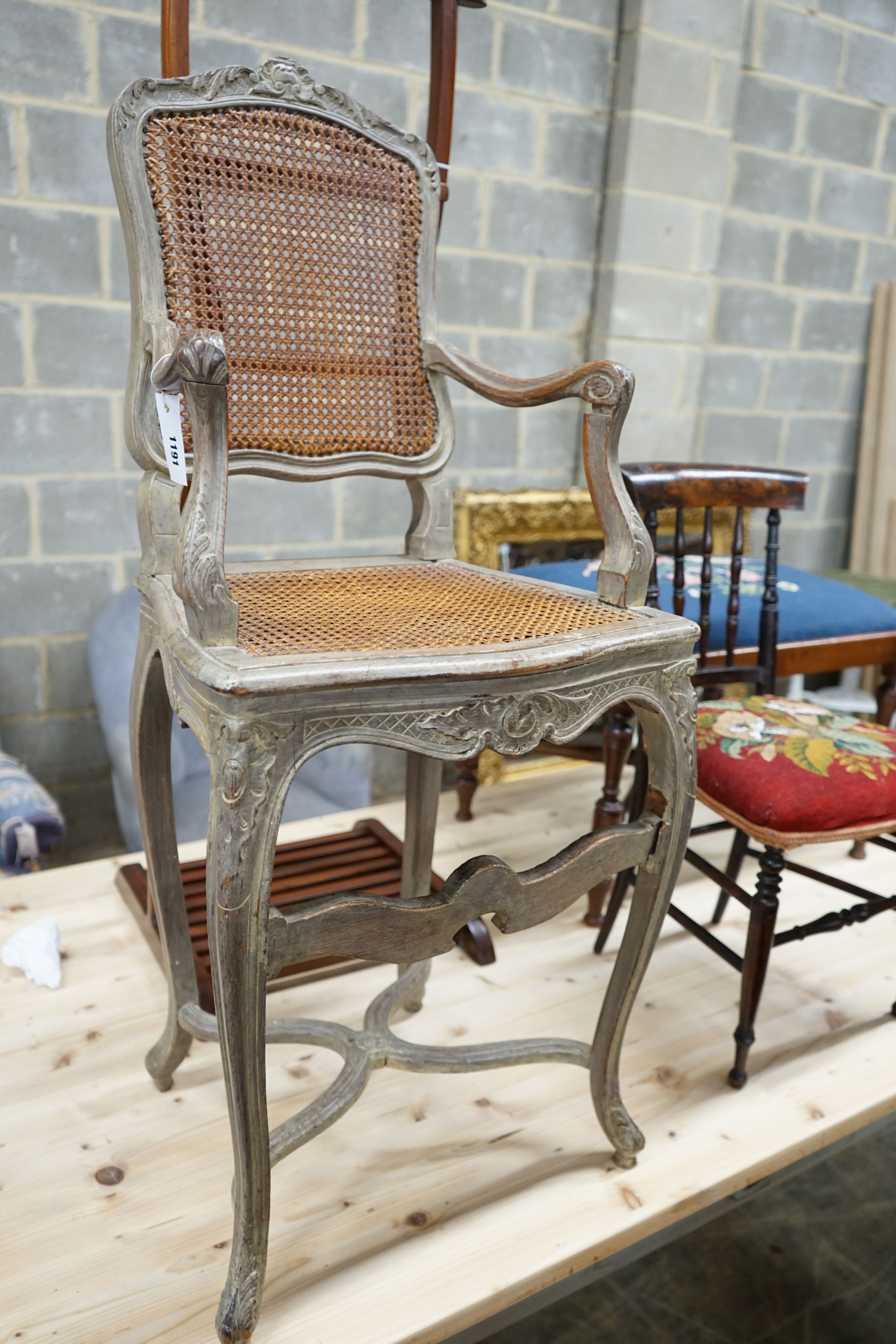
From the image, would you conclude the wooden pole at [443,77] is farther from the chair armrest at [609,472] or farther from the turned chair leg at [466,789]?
the turned chair leg at [466,789]

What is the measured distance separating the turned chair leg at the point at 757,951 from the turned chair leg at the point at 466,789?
852 mm

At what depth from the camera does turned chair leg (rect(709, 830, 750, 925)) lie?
5.80ft

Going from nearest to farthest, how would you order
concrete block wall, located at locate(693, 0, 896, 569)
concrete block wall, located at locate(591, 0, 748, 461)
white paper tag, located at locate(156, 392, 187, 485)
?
1. white paper tag, located at locate(156, 392, 187, 485)
2. concrete block wall, located at locate(591, 0, 748, 461)
3. concrete block wall, located at locate(693, 0, 896, 569)

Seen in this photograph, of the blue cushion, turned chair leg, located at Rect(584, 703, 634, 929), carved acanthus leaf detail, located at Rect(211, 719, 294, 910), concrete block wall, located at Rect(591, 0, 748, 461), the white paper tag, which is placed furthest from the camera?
concrete block wall, located at Rect(591, 0, 748, 461)

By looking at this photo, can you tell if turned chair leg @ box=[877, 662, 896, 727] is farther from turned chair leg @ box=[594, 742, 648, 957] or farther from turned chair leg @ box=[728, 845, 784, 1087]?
turned chair leg @ box=[728, 845, 784, 1087]

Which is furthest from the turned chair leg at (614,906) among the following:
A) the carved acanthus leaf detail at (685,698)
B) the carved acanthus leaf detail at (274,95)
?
the carved acanthus leaf detail at (274,95)

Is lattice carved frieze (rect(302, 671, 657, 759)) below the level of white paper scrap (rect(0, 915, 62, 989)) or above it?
above

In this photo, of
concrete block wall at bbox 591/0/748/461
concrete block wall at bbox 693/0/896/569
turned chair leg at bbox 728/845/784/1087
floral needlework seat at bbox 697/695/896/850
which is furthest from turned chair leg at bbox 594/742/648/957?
concrete block wall at bbox 693/0/896/569

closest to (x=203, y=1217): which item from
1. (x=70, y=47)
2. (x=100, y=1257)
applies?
(x=100, y=1257)

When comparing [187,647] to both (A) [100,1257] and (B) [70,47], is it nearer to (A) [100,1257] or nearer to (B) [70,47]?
(A) [100,1257]

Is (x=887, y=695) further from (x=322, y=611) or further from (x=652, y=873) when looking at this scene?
(x=322, y=611)

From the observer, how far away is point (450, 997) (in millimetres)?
1533

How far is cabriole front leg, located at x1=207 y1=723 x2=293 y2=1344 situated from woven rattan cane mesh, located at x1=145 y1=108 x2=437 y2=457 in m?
0.47

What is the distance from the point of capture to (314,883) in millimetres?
1638
